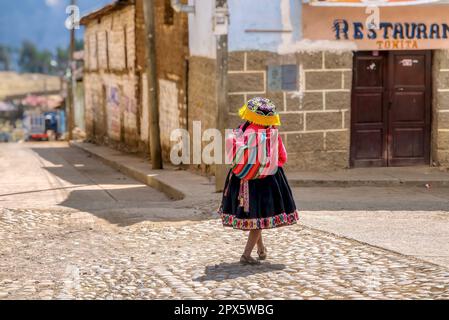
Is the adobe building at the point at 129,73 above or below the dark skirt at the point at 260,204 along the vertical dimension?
above

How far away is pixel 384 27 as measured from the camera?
15.7m

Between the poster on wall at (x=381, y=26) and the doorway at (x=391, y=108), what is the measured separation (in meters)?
0.29

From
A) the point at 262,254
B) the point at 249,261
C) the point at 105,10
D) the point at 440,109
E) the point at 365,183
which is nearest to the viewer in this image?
the point at 249,261

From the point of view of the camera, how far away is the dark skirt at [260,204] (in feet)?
27.3

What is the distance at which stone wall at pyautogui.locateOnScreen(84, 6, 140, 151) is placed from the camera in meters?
26.0

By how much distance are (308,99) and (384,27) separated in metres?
1.80

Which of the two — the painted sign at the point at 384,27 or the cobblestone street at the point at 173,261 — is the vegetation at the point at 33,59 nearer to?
the painted sign at the point at 384,27

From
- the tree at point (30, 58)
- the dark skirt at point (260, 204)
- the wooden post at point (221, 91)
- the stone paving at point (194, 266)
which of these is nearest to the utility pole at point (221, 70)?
the wooden post at point (221, 91)

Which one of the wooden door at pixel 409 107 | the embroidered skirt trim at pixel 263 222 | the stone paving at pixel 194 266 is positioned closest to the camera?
the stone paving at pixel 194 266

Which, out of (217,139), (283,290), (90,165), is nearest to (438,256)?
(283,290)

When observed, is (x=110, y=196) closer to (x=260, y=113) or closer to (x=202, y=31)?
(x=202, y=31)

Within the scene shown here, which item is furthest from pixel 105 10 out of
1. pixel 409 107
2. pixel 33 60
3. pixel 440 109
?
pixel 33 60

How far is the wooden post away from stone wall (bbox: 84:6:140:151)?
11.7m

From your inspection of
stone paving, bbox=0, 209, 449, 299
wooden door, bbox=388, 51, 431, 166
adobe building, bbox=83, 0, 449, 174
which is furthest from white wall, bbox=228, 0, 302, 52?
stone paving, bbox=0, 209, 449, 299
